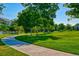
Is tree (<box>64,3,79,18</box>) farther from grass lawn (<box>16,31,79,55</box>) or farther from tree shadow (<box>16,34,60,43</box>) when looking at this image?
tree shadow (<box>16,34,60,43</box>)

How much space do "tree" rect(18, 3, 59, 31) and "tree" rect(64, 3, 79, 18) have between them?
0.72ft

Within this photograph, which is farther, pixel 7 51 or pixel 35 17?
pixel 35 17

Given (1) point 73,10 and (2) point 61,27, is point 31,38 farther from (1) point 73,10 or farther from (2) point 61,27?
(1) point 73,10

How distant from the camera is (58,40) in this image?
3627mm

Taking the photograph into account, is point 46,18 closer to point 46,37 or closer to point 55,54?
point 46,37

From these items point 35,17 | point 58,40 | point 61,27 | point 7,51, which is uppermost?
point 35,17

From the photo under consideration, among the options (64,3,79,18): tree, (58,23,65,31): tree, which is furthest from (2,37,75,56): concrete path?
(64,3,79,18): tree

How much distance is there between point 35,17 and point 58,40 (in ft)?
1.58

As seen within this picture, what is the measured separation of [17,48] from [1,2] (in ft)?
2.30

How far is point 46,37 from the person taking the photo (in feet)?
12.0

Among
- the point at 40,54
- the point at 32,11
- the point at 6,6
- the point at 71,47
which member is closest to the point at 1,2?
the point at 6,6

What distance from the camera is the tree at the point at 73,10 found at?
3.57 m

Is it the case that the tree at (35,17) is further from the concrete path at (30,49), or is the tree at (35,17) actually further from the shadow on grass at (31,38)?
the concrete path at (30,49)

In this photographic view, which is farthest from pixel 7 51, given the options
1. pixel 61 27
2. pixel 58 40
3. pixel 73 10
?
pixel 73 10
